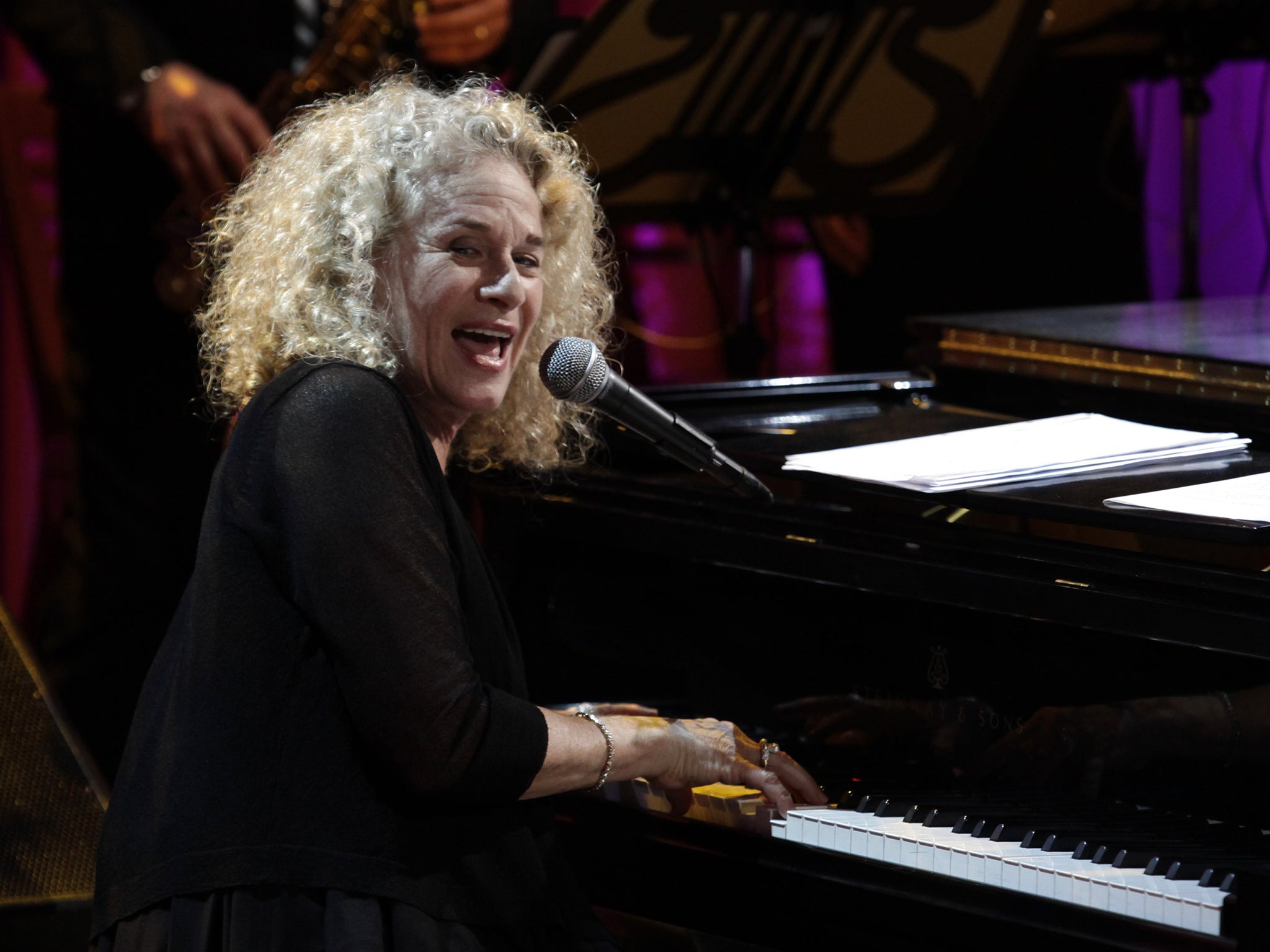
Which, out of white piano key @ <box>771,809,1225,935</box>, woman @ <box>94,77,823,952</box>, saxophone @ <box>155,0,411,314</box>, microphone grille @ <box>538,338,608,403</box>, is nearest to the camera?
white piano key @ <box>771,809,1225,935</box>

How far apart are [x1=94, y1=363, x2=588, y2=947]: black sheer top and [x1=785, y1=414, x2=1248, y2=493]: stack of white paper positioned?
48 cm

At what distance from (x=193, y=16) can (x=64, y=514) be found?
1.23m

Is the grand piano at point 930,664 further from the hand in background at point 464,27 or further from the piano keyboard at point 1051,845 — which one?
the hand in background at point 464,27

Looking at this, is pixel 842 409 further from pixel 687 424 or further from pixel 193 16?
pixel 193 16

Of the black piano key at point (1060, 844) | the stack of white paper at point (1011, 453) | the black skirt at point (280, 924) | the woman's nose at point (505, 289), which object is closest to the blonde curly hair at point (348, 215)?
the woman's nose at point (505, 289)

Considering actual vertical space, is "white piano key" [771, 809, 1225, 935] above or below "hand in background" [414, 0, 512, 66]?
below

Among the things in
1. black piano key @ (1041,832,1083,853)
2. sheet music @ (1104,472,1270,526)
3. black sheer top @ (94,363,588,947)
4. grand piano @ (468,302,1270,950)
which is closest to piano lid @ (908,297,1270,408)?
grand piano @ (468,302,1270,950)

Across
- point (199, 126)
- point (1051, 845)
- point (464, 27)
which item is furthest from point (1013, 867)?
point (199, 126)

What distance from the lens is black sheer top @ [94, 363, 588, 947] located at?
56.8 inches

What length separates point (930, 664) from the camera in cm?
167

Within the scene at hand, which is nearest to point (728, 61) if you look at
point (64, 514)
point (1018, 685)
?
point (1018, 685)

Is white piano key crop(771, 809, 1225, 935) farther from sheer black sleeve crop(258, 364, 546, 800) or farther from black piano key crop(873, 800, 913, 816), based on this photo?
sheer black sleeve crop(258, 364, 546, 800)

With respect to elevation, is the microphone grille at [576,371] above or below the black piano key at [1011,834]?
above

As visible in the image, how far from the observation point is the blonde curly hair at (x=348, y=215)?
162 cm
